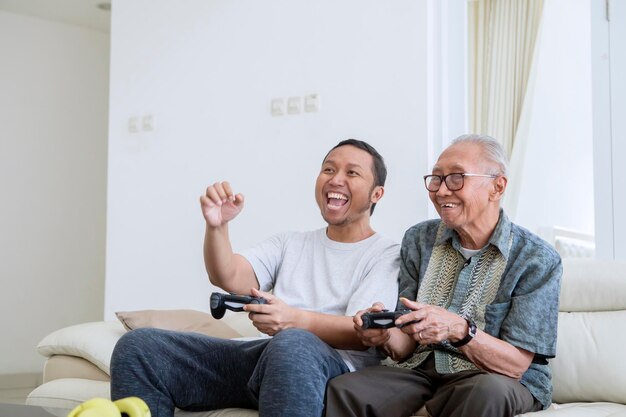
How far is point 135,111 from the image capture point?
4.61m

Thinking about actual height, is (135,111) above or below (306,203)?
above

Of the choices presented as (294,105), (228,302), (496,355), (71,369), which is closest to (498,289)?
(496,355)

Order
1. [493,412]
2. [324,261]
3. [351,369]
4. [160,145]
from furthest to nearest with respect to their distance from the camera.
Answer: [160,145] < [324,261] < [351,369] < [493,412]

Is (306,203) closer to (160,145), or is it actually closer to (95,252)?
(160,145)

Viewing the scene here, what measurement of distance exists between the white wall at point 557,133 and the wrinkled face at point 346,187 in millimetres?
1387

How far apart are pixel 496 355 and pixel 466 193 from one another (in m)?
0.45

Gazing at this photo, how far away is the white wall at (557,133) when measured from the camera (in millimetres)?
3498

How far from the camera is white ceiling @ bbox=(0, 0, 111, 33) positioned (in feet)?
18.0

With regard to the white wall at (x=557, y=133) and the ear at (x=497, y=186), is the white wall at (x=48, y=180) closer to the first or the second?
the white wall at (x=557, y=133)

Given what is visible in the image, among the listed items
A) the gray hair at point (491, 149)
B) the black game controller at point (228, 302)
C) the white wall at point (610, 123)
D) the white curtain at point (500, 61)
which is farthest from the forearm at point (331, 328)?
the white curtain at point (500, 61)

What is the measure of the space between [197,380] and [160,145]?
2575 millimetres

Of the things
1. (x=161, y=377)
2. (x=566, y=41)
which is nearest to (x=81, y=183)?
(x=566, y=41)

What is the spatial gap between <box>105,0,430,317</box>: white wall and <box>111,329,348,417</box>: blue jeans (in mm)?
1652

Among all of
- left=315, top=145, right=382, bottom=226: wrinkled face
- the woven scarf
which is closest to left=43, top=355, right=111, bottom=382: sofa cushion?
left=315, top=145, right=382, bottom=226: wrinkled face
